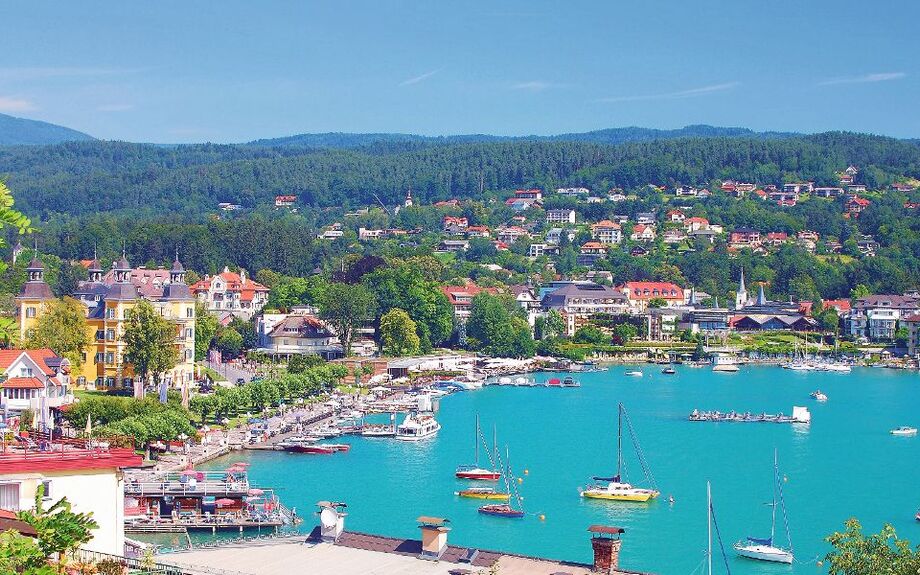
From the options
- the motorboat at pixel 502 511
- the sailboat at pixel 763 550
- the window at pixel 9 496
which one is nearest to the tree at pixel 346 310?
the motorboat at pixel 502 511

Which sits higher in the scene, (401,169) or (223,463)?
(401,169)

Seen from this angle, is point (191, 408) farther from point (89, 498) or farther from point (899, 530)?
point (89, 498)

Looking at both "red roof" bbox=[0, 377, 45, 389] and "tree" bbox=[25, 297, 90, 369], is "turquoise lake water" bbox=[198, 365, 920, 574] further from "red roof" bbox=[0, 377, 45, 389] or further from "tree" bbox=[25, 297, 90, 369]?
"tree" bbox=[25, 297, 90, 369]

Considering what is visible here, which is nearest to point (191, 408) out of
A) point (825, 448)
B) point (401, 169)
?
point (825, 448)

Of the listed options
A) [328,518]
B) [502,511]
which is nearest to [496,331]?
[502,511]

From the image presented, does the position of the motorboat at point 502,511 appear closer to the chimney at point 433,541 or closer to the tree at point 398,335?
the chimney at point 433,541

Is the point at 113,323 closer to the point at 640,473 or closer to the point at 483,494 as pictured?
the point at 483,494

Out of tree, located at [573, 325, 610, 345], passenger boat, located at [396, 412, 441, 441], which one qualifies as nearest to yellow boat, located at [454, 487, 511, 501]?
passenger boat, located at [396, 412, 441, 441]
